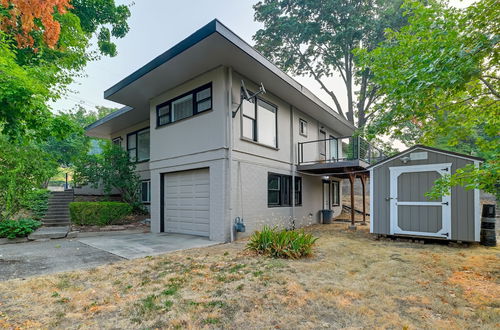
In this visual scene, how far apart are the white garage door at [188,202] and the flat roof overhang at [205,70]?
2.98 meters

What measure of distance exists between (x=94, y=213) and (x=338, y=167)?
9006mm

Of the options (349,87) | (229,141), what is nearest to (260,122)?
(229,141)

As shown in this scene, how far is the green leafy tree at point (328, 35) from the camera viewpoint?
55.6ft

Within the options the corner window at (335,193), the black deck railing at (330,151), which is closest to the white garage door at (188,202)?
the black deck railing at (330,151)

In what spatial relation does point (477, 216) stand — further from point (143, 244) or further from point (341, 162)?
point (143, 244)

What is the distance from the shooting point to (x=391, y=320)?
2709 mm

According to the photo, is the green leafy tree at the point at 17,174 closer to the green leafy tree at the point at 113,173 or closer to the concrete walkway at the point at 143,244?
the concrete walkway at the point at 143,244

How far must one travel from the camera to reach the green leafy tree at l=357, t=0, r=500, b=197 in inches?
128

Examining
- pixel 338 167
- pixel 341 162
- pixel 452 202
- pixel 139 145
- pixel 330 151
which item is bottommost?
pixel 452 202

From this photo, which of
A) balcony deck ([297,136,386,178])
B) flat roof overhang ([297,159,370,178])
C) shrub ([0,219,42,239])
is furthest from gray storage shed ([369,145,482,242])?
shrub ([0,219,42,239])

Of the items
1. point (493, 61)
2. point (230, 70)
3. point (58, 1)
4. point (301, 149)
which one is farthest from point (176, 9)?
point (493, 61)

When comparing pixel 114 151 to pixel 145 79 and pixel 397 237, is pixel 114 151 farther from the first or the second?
pixel 397 237

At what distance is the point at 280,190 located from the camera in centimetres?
963

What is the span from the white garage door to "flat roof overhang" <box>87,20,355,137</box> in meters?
2.98
